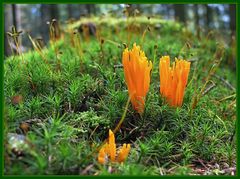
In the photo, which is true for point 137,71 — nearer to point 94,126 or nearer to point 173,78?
point 173,78

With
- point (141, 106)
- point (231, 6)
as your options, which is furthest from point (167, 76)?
point (231, 6)

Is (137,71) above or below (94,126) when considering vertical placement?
above

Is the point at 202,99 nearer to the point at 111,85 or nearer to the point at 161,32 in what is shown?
the point at 111,85

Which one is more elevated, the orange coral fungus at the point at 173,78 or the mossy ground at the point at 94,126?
the orange coral fungus at the point at 173,78

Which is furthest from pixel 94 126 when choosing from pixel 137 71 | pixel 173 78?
pixel 173 78
